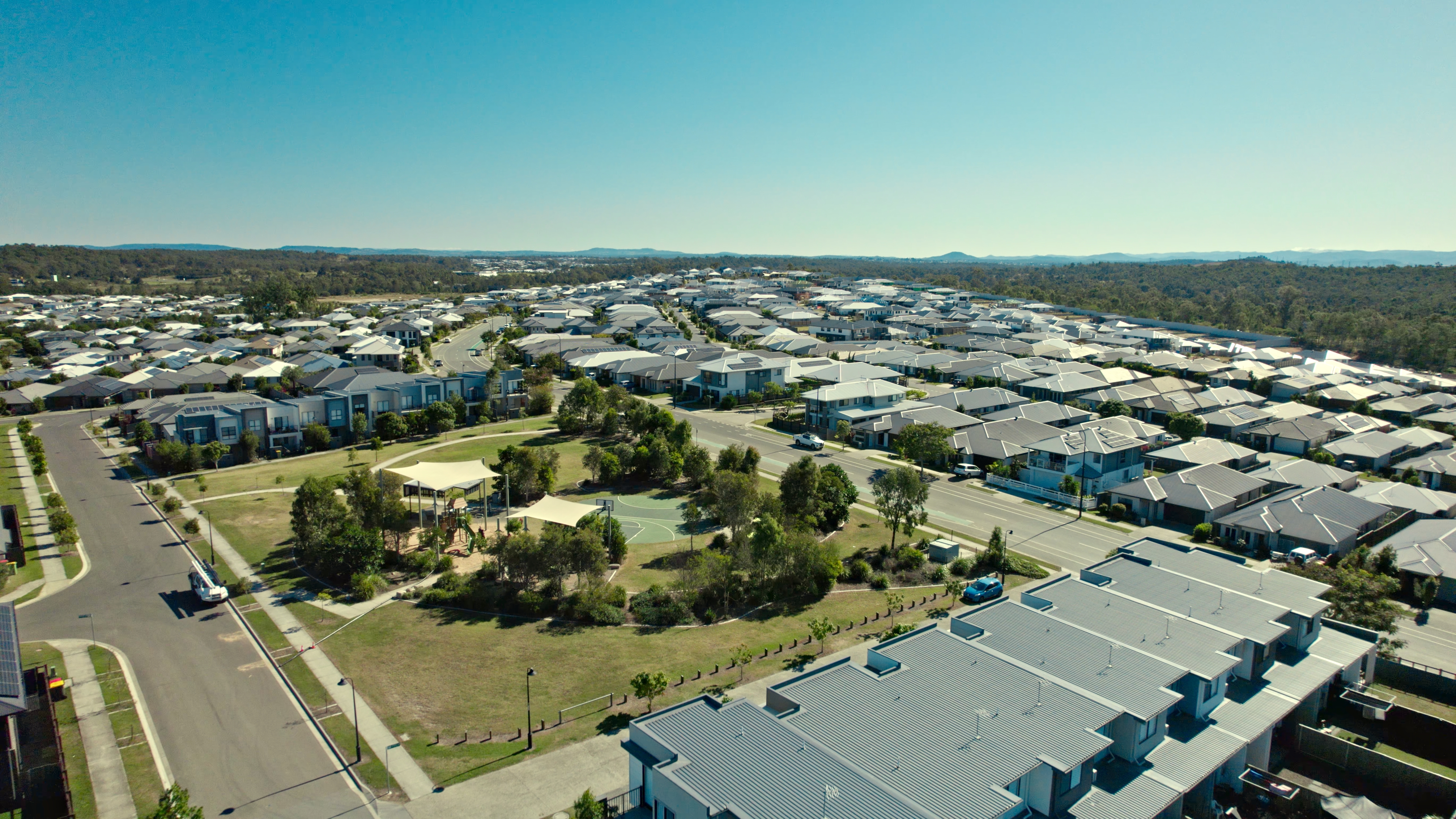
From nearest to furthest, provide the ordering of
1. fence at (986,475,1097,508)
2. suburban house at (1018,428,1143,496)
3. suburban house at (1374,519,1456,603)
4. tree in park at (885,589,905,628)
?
tree in park at (885,589,905,628) < suburban house at (1374,519,1456,603) < fence at (986,475,1097,508) < suburban house at (1018,428,1143,496)

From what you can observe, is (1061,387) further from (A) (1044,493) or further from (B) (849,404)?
(A) (1044,493)

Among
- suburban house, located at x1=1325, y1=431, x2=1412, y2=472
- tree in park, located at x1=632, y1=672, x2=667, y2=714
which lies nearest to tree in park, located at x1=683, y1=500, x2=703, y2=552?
tree in park, located at x1=632, y1=672, x2=667, y2=714

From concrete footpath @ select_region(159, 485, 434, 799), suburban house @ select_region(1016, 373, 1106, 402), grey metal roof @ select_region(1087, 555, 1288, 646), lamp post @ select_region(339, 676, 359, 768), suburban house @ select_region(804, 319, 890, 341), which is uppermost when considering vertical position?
suburban house @ select_region(804, 319, 890, 341)

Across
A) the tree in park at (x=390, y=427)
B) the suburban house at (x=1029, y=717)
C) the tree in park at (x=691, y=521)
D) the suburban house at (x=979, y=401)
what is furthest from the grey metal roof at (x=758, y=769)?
the suburban house at (x=979, y=401)

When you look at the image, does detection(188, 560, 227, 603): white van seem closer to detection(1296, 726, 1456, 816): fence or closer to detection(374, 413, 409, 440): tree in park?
detection(374, 413, 409, 440): tree in park

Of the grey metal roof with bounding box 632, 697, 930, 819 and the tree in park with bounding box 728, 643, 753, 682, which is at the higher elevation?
the grey metal roof with bounding box 632, 697, 930, 819

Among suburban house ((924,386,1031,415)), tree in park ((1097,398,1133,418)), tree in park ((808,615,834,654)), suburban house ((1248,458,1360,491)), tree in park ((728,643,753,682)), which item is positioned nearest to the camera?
tree in park ((728,643,753,682))

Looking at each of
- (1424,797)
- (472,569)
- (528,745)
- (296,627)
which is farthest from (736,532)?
(1424,797)
